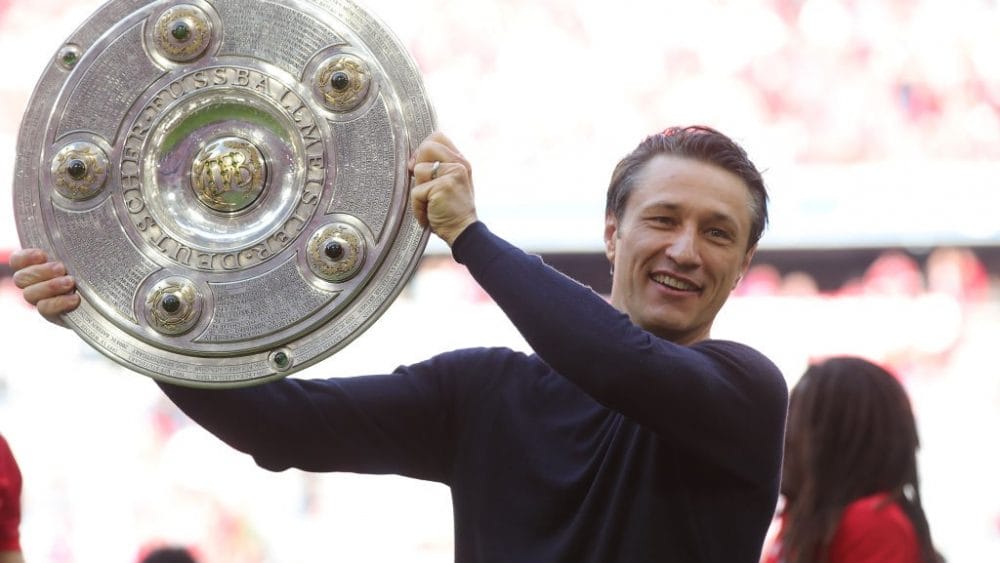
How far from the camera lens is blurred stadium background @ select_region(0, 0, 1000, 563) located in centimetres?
763

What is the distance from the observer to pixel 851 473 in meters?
3.19

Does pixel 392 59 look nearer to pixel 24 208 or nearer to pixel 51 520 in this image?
pixel 24 208

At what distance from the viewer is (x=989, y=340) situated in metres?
7.84

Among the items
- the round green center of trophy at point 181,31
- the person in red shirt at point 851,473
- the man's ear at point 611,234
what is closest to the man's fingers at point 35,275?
the round green center of trophy at point 181,31

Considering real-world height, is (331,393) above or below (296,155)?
below

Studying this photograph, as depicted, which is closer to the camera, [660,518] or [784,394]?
[660,518]

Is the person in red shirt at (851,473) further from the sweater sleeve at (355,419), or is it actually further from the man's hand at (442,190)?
the man's hand at (442,190)

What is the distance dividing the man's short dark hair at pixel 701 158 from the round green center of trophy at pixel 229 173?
59 cm

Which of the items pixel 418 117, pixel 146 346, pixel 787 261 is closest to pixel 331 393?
pixel 146 346

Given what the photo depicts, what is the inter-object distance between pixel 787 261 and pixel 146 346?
6067mm

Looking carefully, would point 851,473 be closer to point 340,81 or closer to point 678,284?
point 678,284

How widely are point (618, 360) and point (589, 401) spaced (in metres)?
0.25

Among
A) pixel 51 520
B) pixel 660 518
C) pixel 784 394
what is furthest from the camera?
pixel 51 520

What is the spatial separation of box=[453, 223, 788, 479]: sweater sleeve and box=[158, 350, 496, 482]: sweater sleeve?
A: 0.31 metres
